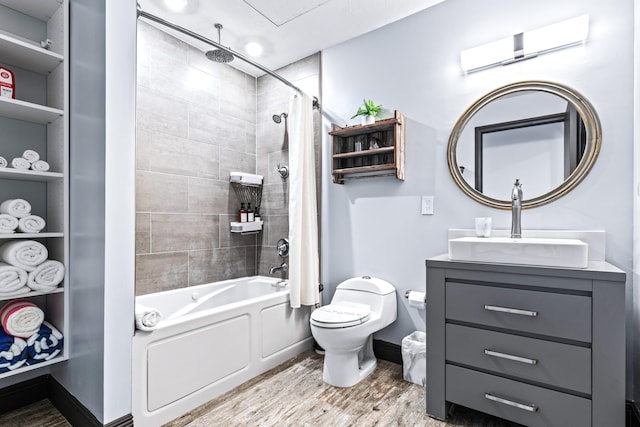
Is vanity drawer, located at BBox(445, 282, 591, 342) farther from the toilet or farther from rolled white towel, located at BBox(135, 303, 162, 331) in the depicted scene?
rolled white towel, located at BBox(135, 303, 162, 331)

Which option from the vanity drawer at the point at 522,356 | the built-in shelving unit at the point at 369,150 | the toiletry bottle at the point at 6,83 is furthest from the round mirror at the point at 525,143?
the toiletry bottle at the point at 6,83

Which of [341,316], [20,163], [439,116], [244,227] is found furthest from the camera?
[244,227]

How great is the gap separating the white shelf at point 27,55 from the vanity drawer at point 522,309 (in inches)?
96.7

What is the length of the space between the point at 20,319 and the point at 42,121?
3.72ft

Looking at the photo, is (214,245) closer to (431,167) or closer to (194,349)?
(194,349)

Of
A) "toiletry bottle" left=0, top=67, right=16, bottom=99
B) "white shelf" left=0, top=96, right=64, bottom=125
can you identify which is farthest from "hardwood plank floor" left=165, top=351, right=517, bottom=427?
"toiletry bottle" left=0, top=67, right=16, bottom=99

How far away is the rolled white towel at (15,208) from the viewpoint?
1717 millimetres

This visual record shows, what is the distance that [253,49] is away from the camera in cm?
282

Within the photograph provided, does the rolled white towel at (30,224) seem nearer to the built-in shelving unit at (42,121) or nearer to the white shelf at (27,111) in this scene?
the built-in shelving unit at (42,121)

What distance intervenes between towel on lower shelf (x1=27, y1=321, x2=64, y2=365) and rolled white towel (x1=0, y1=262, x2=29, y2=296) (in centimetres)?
27

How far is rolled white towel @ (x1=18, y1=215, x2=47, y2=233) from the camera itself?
1.74 m

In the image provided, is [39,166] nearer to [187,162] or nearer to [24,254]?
[24,254]

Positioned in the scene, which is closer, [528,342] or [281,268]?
[528,342]

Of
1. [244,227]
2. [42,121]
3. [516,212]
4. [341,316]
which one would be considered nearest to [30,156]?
[42,121]
